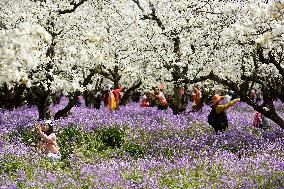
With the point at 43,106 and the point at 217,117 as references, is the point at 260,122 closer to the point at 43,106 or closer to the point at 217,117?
the point at 217,117

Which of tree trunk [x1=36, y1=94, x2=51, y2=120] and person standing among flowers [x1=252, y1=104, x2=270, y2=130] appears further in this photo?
tree trunk [x1=36, y1=94, x2=51, y2=120]

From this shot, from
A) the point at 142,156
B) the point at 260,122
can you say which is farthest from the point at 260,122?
the point at 142,156

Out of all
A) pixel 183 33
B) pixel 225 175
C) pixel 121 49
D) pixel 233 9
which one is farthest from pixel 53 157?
pixel 121 49

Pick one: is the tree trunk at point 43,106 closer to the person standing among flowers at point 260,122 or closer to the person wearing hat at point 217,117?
the person wearing hat at point 217,117

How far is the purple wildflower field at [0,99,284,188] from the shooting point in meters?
9.19

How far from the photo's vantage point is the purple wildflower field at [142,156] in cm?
919

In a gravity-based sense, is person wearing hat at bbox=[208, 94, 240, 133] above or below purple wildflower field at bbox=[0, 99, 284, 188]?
above

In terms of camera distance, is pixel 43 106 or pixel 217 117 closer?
pixel 217 117

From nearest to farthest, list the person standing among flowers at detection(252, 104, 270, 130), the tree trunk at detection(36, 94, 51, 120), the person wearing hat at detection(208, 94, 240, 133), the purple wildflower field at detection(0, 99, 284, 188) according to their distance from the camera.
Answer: the purple wildflower field at detection(0, 99, 284, 188)
the person wearing hat at detection(208, 94, 240, 133)
the person standing among flowers at detection(252, 104, 270, 130)
the tree trunk at detection(36, 94, 51, 120)

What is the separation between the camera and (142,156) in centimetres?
1370

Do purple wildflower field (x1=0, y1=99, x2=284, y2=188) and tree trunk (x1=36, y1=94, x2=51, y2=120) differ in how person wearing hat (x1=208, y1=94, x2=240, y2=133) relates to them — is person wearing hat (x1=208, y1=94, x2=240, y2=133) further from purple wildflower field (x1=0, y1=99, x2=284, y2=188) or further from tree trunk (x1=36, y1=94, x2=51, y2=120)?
tree trunk (x1=36, y1=94, x2=51, y2=120)

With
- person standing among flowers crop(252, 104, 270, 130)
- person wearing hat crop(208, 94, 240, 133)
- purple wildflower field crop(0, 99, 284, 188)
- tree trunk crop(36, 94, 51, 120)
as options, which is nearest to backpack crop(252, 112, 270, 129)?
person standing among flowers crop(252, 104, 270, 130)

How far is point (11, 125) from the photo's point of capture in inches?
651

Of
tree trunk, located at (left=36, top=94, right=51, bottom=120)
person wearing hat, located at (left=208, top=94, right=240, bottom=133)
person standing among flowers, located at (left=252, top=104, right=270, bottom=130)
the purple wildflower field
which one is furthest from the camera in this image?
tree trunk, located at (left=36, top=94, right=51, bottom=120)
